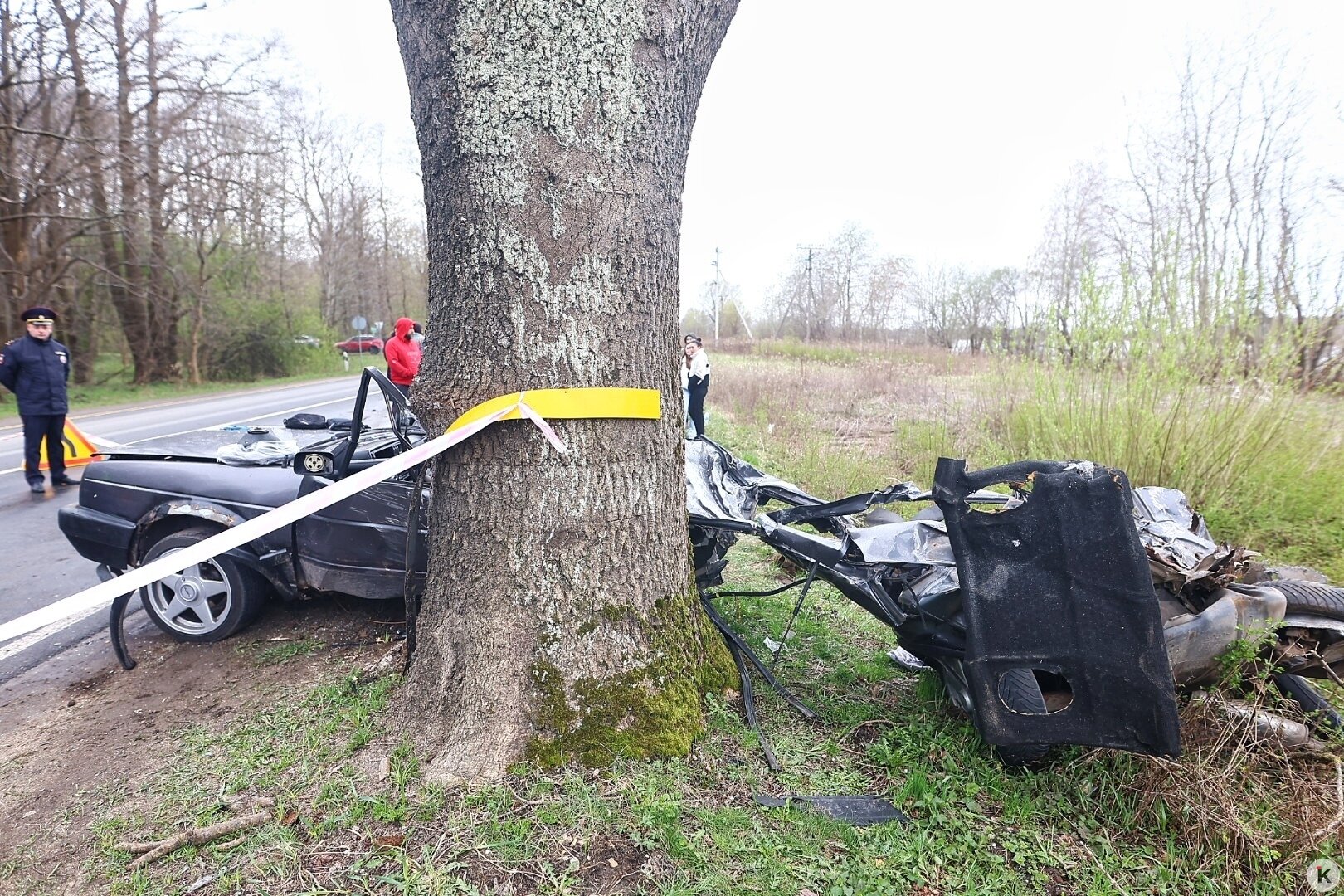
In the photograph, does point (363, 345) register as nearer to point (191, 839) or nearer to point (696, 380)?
point (696, 380)

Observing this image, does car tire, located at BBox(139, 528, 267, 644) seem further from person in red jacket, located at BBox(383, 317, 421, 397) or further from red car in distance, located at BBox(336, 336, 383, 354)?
red car in distance, located at BBox(336, 336, 383, 354)

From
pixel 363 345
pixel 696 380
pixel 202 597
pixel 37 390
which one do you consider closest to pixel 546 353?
pixel 202 597

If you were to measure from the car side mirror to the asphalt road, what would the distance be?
140cm

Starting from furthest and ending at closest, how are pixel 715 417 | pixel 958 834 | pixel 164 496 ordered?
pixel 715 417 < pixel 164 496 < pixel 958 834

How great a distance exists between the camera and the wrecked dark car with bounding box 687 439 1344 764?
7.00 feet

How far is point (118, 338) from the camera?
24.0 m

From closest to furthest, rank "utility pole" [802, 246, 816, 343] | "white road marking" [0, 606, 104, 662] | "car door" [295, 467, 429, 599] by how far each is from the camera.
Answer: "car door" [295, 467, 429, 599], "white road marking" [0, 606, 104, 662], "utility pole" [802, 246, 816, 343]

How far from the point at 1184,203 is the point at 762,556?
7.53 meters

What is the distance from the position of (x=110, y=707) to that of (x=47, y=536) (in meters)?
4.00

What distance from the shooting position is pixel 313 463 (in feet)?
12.0

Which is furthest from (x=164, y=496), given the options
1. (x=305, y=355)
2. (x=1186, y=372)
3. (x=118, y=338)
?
(x=305, y=355)

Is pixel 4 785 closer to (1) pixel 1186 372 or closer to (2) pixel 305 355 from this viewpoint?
(1) pixel 1186 372

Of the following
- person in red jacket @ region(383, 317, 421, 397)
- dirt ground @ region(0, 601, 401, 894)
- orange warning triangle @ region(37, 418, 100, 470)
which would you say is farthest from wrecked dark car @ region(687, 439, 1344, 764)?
orange warning triangle @ region(37, 418, 100, 470)

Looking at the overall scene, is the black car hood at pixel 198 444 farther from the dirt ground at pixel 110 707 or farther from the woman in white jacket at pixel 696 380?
the woman in white jacket at pixel 696 380
